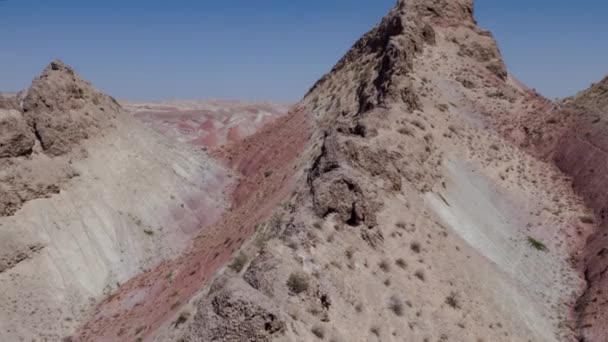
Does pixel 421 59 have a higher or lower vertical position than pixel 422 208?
higher

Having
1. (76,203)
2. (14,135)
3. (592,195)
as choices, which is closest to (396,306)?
(592,195)

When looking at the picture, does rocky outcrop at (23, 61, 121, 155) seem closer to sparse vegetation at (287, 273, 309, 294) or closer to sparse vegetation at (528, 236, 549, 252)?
sparse vegetation at (287, 273, 309, 294)

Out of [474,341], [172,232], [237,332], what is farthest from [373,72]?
[237,332]

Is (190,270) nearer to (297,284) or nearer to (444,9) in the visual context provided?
(297,284)

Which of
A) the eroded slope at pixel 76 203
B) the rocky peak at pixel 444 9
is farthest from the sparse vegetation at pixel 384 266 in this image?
the rocky peak at pixel 444 9

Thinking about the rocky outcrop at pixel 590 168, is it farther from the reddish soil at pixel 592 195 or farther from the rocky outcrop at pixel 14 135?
the rocky outcrop at pixel 14 135

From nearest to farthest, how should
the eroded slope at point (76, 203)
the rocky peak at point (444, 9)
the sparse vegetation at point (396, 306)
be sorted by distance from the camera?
the sparse vegetation at point (396, 306) → the eroded slope at point (76, 203) → the rocky peak at point (444, 9)

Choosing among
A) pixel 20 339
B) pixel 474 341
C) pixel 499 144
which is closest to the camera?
pixel 474 341

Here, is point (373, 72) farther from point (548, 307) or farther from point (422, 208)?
point (548, 307)
